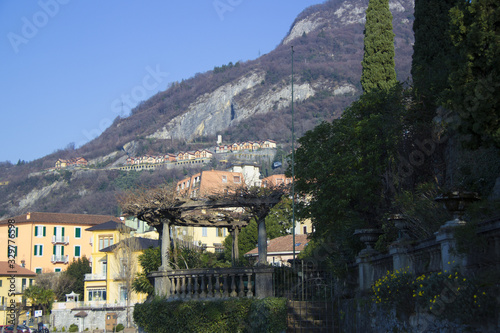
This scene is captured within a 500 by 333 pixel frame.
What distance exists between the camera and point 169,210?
1541cm

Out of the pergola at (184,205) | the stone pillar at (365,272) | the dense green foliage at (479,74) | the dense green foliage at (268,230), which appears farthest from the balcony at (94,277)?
the dense green foliage at (479,74)

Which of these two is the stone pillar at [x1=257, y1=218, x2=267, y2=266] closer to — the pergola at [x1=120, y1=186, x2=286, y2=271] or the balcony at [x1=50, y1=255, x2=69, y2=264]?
the pergola at [x1=120, y1=186, x2=286, y2=271]

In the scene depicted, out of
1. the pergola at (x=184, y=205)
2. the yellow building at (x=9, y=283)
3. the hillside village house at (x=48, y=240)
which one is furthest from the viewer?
the hillside village house at (x=48, y=240)

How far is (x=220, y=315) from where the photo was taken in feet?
44.9

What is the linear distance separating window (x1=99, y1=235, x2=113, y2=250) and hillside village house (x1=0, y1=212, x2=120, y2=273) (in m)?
16.7

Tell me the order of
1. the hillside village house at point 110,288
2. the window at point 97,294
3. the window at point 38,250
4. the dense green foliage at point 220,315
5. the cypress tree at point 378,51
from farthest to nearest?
1. the window at point 38,250
2. the window at point 97,294
3. the hillside village house at point 110,288
4. the cypress tree at point 378,51
5. the dense green foliage at point 220,315

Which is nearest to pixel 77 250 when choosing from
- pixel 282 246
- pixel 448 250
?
pixel 282 246

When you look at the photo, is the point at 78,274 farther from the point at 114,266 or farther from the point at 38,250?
the point at 38,250

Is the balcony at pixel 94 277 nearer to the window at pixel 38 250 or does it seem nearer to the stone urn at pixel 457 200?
the window at pixel 38 250

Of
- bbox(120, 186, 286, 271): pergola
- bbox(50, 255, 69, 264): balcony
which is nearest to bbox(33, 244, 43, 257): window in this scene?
bbox(50, 255, 69, 264): balcony

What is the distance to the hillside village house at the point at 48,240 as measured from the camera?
83.1 metres

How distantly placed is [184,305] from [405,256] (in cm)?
596

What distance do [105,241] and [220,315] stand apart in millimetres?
59722

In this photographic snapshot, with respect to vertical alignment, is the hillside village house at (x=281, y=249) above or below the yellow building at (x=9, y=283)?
above
